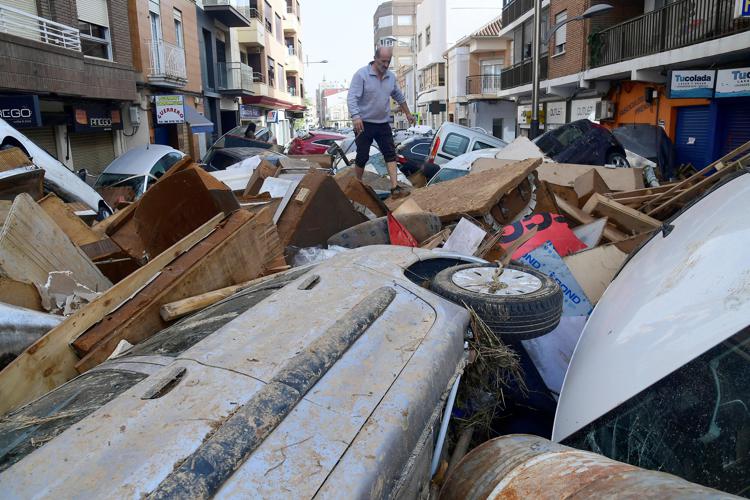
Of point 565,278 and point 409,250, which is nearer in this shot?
point 409,250

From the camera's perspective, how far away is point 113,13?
17.9 meters

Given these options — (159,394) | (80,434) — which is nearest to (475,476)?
(159,394)

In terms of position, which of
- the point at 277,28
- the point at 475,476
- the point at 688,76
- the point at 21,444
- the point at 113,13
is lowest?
the point at 475,476

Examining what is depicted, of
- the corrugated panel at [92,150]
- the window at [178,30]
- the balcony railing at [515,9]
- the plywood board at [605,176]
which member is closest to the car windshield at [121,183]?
the plywood board at [605,176]

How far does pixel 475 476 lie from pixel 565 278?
2.27m

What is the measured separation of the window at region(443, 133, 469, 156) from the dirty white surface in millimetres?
10516

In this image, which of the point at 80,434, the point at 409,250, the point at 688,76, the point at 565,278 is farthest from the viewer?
the point at 688,76

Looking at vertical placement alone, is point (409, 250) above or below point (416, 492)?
above

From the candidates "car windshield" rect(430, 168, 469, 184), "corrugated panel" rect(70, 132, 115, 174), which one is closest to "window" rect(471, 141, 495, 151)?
"car windshield" rect(430, 168, 469, 184)

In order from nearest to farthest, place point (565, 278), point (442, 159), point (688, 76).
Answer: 1. point (565, 278)
2. point (442, 159)
3. point (688, 76)

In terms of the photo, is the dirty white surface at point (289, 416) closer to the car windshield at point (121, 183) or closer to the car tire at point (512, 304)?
the car tire at point (512, 304)

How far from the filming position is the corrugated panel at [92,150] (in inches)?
664

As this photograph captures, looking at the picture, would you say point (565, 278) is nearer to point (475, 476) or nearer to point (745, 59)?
point (475, 476)

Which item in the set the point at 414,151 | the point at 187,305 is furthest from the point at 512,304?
the point at 414,151
